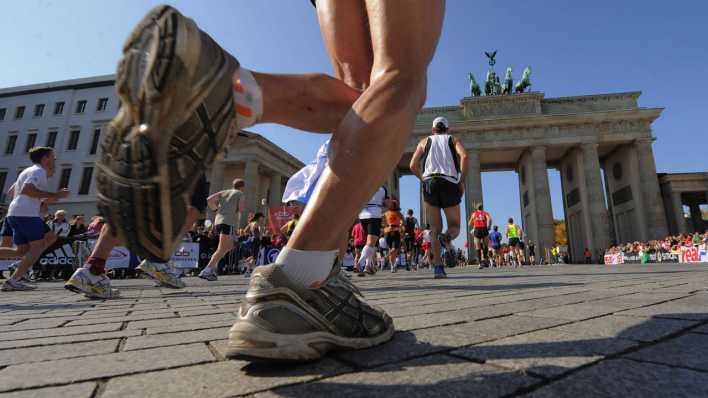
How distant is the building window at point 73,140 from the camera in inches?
1499

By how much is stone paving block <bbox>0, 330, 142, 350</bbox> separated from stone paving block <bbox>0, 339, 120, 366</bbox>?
75 mm

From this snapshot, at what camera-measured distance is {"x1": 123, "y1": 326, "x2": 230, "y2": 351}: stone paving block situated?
1246 mm

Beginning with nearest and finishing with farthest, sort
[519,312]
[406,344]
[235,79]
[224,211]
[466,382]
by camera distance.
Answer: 1. [466,382]
2. [235,79]
3. [406,344]
4. [519,312]
5. [224,211]

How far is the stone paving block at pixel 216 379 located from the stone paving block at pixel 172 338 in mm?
397

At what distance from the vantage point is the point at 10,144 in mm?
39531

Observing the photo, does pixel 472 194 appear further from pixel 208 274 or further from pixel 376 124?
pixel 376 124

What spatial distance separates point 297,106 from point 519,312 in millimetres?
1336

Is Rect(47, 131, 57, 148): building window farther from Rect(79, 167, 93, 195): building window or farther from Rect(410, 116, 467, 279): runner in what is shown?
Rect(410, 116, 467, 279): runner

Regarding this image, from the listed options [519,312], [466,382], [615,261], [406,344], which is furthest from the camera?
[615,261]

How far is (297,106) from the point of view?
112 cm

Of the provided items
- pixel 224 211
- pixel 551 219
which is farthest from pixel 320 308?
pixel 551 219

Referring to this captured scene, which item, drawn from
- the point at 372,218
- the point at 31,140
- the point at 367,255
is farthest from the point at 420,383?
→ the point at 31,140

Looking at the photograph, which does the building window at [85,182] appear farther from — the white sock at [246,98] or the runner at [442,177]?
the white sock at [246,98]

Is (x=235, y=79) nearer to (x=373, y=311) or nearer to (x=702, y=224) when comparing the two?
(x=373, y=311)
